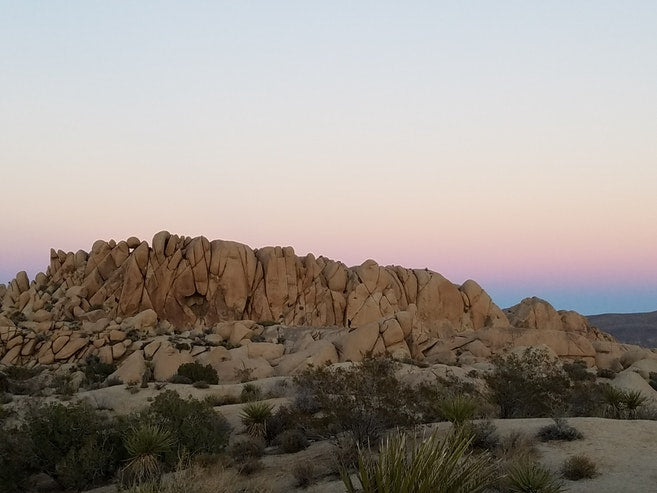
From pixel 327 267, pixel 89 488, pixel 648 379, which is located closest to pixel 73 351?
pixel 327 267

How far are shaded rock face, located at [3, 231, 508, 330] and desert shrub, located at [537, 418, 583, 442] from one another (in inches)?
1470

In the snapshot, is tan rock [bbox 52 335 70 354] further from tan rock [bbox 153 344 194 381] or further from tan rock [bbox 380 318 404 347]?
tan rock [bbox 380 318 404 347]

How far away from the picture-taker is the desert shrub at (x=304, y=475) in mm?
12414

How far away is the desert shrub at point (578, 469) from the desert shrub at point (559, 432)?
1950 millimetres

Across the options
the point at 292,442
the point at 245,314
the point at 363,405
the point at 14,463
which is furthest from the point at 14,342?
the point at 363,405

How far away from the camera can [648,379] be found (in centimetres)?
3428

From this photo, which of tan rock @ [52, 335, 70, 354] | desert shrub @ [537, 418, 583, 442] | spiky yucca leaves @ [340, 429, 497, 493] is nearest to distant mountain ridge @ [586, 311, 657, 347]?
tan rock @ [52, 335, 70, 354]

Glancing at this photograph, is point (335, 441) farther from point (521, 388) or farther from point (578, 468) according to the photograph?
point (521, 388)

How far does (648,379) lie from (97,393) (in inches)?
1245

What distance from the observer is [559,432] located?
555 inches

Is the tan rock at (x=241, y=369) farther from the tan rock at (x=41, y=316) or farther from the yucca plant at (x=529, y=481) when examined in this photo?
the yucca plant at (x=529, y=481)

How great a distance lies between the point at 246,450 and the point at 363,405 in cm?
352

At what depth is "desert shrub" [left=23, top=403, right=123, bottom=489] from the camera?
1395 centimetres

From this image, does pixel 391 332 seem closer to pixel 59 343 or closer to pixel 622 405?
pixel 622 405
